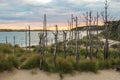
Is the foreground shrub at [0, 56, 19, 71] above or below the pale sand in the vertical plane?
above

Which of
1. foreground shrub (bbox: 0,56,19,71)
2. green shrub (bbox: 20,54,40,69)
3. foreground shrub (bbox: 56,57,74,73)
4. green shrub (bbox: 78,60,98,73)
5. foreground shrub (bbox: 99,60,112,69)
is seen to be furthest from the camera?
foreground shrub (bbox: 99,60,112,69)

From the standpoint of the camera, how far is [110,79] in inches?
965

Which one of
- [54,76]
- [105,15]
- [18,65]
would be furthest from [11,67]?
[105,15]

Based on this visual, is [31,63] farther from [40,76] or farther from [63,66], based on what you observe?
[63,66]

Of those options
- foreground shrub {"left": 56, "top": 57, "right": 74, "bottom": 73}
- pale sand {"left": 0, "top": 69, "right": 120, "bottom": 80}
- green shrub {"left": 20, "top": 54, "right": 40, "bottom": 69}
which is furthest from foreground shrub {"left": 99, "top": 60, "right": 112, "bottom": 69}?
green shrub {"left": 20, "top": 54, "right": 40, "bottom": 69}

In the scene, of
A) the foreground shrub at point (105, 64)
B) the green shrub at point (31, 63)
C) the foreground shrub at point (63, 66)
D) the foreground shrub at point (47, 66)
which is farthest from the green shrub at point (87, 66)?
the green shrub at point (31, 63)

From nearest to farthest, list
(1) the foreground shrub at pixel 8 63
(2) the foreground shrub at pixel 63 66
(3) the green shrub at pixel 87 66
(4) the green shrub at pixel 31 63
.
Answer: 1. (1) the foreground shrub at pixel 8 63
2. (4) the green shrub at pixel 31 63
3. (2) the foreground shrub at pixel 63 66
4. (3) the green shrub at pixel 87 66

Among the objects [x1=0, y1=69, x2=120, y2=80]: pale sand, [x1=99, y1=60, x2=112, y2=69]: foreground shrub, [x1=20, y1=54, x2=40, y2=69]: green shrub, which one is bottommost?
[x1=0, y1=69, x2=120, y2=80]: pale sand

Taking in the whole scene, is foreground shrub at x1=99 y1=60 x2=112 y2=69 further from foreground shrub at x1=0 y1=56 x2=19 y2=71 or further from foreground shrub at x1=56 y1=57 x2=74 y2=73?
foreground shrub at x1=0 y1=56 x2=19 y2=71

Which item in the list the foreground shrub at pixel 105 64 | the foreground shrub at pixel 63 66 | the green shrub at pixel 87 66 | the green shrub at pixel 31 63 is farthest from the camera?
the foreground shrub at pixel 105 64

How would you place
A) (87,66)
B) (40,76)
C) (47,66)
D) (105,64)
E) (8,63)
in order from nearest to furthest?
1. (8,63)
2. (40,76)
3. (47,66)
4. (87,66)
5. (105,64)

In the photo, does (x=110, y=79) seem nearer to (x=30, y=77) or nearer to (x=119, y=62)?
(x=119, y=62)

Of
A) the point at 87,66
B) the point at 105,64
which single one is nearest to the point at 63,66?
the point at 87,66

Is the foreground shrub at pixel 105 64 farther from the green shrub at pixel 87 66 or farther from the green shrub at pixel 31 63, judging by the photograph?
the green shrub at pixel 31 63
